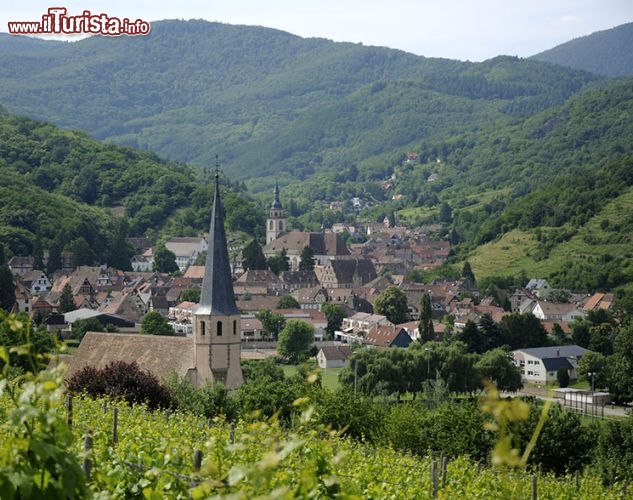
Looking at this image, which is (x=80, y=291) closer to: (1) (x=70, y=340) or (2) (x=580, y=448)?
(1) (x=70, y=340)

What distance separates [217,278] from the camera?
39.1 meters

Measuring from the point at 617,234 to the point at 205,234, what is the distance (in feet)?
159

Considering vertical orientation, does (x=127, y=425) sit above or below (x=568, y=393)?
above

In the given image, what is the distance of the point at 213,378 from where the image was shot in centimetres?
3766

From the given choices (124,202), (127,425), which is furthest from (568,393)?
(124,202)

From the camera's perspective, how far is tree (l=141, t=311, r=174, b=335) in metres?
71.5

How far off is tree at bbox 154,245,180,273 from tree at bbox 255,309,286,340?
33.8 meters

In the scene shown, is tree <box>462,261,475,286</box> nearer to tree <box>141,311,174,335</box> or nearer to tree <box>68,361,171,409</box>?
tree <box>141,311,174,335</box>

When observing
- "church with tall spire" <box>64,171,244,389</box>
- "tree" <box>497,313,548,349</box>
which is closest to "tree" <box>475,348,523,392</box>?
"tree" <box>497,313,548,349</box>

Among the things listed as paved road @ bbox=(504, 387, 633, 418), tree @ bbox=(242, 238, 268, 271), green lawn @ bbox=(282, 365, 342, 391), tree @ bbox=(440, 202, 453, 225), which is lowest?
paved road @ bbox=(504, 387, 633, 418)

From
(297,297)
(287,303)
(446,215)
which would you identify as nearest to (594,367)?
(287,303)

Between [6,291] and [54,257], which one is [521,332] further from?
[54,257]

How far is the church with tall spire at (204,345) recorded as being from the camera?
124 feet

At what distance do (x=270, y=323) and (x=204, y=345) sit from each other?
4424 cm
